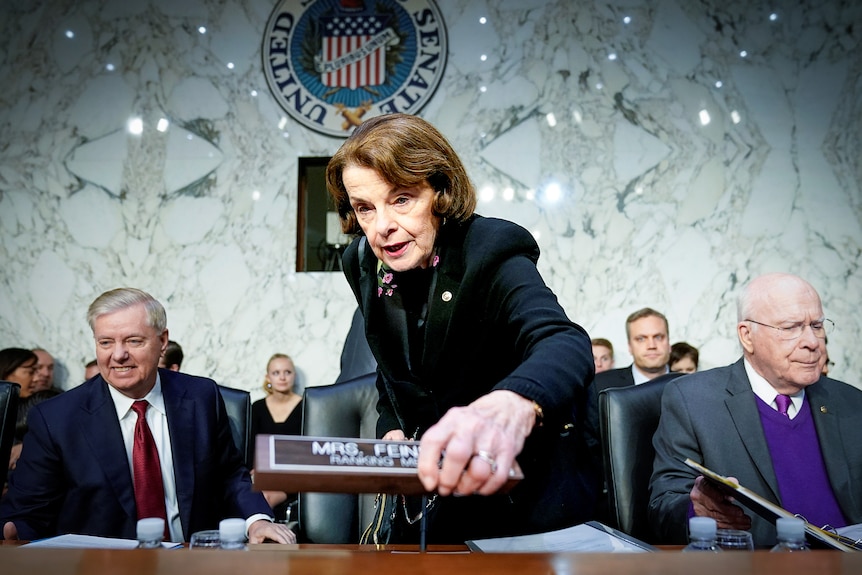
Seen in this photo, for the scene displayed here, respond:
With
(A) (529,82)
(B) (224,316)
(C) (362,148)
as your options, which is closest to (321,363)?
(B) (224,316)

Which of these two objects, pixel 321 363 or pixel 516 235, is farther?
pixel 321 363

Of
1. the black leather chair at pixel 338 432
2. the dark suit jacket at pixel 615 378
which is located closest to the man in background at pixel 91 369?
the dark suit jacket at pixel 615 378

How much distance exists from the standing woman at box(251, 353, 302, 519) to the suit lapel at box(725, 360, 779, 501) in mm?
2870

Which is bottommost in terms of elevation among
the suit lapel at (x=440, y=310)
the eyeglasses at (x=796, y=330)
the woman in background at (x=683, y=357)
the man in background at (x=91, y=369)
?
the suit lapel at (x=440, y=310)

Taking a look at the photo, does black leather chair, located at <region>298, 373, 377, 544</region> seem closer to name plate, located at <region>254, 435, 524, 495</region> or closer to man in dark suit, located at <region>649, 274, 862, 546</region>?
man in dark suit, located at <region>649, 274, 862, 546</region>

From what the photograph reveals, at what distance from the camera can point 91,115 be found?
539 centimetres

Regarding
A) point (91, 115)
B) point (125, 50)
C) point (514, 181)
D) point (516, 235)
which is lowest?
point (516, 235)

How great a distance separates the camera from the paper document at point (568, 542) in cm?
115

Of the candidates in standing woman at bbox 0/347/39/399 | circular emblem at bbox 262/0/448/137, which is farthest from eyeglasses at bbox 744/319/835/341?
standing woman at bbox 0/347/39/399

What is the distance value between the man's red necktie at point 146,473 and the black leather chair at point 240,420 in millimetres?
247

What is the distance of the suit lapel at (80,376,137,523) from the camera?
212 centimetres

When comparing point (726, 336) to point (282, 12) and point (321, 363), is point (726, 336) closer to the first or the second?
point (321, 363)

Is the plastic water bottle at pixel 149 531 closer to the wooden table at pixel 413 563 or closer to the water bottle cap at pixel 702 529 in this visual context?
the wooden table at pixel 413 563

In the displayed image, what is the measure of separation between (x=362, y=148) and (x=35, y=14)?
515cm
